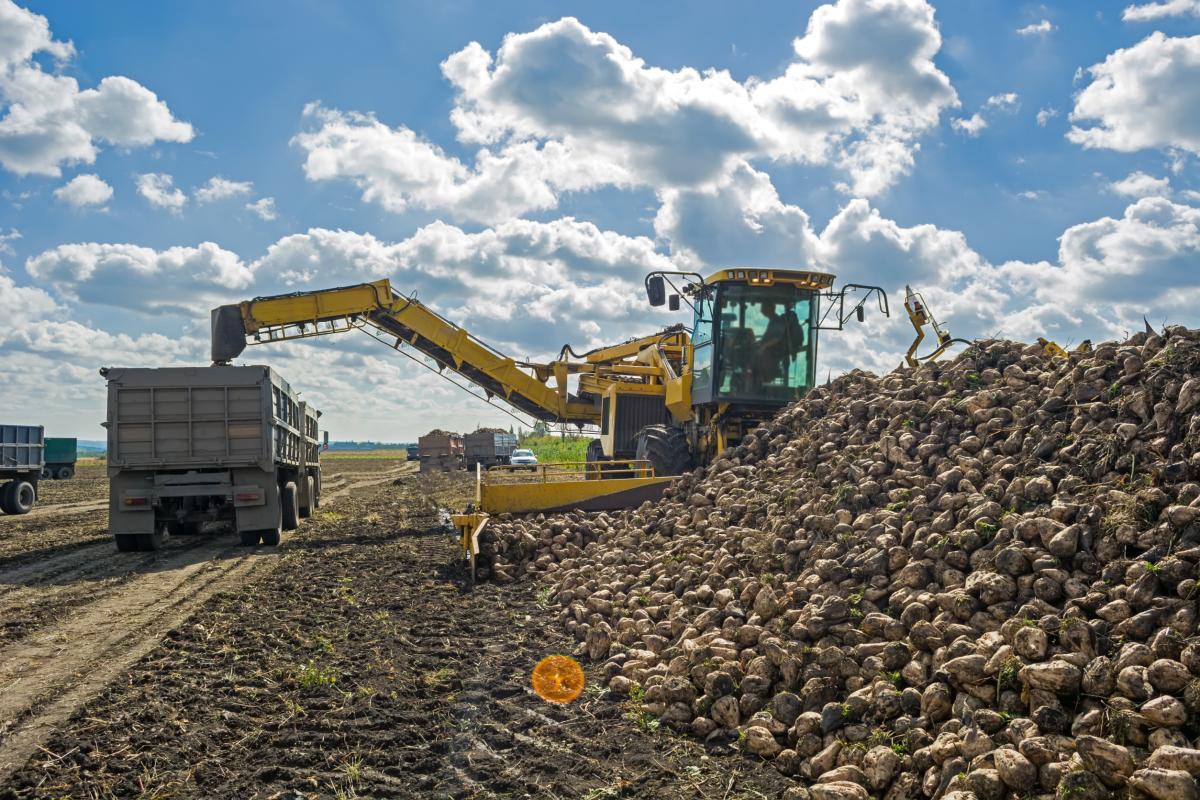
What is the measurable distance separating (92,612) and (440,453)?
34.2 metres

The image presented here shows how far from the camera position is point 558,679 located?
712cm

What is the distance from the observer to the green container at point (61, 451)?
3656 cm

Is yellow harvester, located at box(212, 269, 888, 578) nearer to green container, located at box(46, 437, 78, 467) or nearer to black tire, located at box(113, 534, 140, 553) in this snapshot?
black tire, located at box(113, 534, 140, 553)

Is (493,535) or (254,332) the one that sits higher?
(254,332)

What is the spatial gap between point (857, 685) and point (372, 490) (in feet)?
85.7

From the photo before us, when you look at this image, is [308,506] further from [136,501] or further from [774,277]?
[774,277]

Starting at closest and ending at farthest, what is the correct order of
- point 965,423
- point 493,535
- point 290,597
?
1. point 965,423
2. point 290,597
3. point 493,535

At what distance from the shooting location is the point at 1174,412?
6523 mm

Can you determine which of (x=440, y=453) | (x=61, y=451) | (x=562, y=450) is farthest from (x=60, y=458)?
(x=562, y=450)

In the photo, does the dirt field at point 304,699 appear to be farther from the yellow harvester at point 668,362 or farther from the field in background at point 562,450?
the field in background at point 562,450

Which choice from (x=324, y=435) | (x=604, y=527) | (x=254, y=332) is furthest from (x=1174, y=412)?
(x=324, y=435)

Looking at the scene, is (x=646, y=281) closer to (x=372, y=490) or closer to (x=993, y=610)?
(x=993, y=610)

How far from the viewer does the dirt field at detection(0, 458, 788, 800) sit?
5168mm

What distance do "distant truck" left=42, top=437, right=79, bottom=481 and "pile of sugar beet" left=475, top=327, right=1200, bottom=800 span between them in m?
34.5
